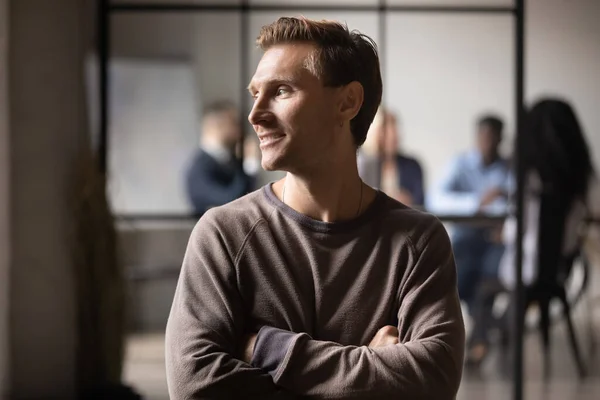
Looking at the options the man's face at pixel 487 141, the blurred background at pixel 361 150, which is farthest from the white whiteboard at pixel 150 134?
the man's face at pixel 487 141

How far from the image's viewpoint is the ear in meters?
1.44

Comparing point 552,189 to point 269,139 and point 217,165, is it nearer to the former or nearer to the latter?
point 217,165

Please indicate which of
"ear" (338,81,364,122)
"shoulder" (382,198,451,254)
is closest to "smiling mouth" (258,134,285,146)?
"ear" (338,81,364,122)

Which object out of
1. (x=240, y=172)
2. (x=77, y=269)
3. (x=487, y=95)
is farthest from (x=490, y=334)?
(x=77, y=269)

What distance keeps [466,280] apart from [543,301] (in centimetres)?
41

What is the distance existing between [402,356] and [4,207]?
3.34 m

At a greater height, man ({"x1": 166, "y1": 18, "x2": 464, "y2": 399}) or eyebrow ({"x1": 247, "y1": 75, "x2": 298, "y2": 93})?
eyebrow ({"x1": 247, "y1": 75, "x2": 298, "y2": 93})

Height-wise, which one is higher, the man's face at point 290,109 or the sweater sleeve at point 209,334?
the man's face at point 290,109

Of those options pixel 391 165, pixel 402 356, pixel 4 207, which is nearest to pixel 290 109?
pixel 402 356

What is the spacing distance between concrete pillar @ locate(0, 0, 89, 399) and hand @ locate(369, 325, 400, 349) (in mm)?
3299

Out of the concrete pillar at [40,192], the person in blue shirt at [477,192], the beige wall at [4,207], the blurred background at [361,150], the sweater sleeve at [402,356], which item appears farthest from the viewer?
the person in blue shirt at [477,192]

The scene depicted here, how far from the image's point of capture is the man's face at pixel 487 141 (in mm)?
4984

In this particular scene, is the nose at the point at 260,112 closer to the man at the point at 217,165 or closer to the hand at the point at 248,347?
the hand at the point at 248,347

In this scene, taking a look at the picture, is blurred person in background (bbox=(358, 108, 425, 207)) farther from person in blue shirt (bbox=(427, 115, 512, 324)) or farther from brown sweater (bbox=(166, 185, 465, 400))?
brown sweater (bbox=(166, 185, 465, 400))
